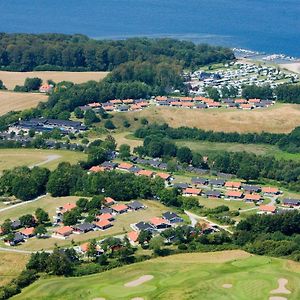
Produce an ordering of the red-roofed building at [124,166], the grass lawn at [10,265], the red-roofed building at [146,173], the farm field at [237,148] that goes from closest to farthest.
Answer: the grass lawn at [10,265] → the red-roofed building at [146,173] → the red-roofed building at [124,166] → the farm field at [237,148]

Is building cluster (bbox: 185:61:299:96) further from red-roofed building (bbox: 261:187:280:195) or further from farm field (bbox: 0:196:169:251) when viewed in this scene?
farm field (bbox: 0:196:169:251)

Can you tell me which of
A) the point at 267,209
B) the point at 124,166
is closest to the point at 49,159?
the point at 124,166

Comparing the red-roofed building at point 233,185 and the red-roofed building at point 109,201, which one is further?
the red-roofed building at point 233,185

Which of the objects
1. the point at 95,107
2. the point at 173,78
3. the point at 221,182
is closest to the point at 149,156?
the point at 221,182

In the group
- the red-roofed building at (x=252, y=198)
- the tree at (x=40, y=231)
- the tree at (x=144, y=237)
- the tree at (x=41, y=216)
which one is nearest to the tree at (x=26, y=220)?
the tree at (x=41, y=216)

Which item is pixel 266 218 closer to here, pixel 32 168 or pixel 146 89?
pixel 32 168

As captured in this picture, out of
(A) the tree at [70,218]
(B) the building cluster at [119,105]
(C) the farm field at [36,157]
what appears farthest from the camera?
(B) the building cluster at [119,105]

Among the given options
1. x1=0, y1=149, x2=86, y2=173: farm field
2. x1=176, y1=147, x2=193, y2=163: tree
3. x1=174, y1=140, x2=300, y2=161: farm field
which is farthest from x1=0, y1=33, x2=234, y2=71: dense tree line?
x1=176, y1=147, x2=193, y2=163: tree

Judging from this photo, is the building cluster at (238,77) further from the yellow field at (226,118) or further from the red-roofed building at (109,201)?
the red-roofed building at (109,201)
